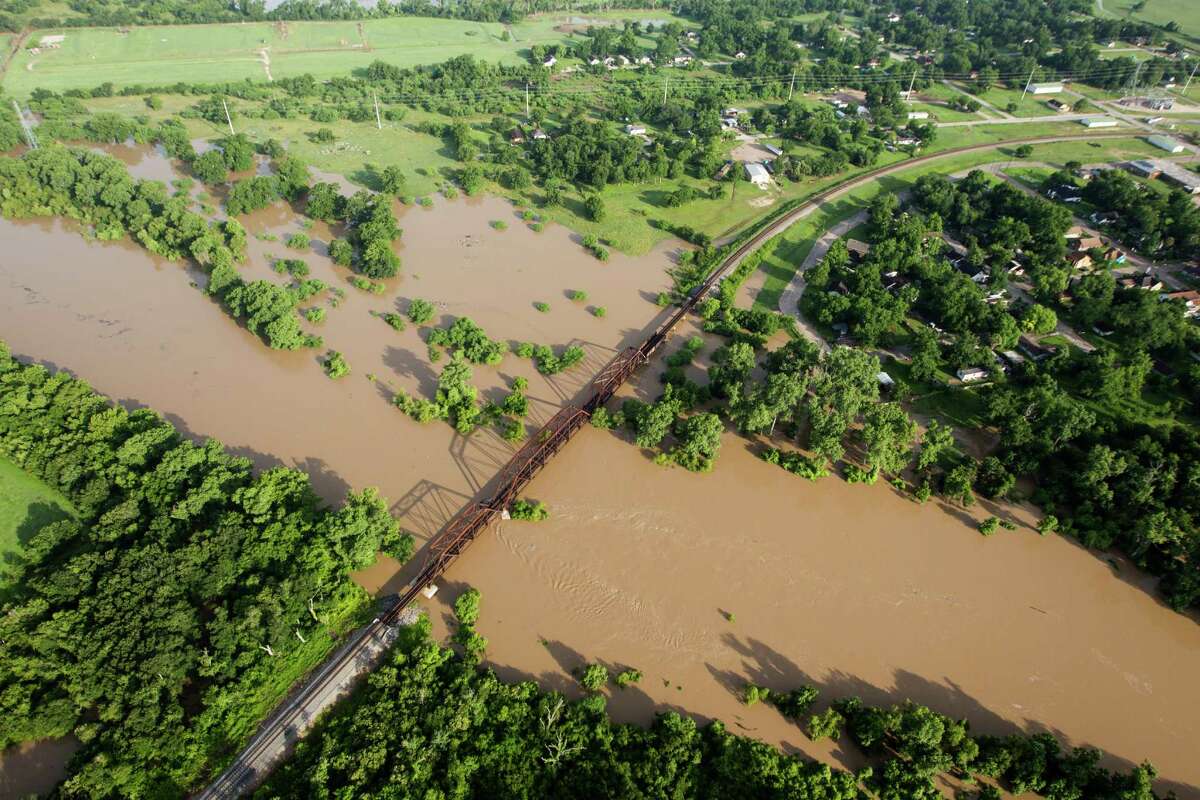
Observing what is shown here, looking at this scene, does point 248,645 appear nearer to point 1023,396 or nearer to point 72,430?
point 72,430

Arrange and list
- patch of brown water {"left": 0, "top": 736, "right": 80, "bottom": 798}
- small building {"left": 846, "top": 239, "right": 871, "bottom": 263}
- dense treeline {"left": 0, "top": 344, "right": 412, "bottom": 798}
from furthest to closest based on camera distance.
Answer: small building {"left": 846, "top": 239, "right": 871, "bottom": 263}, dense treeline {"left": 0, "top": 344, "right": 412, "bottom": 798}, patch of brown water {"left": 0, "top": 736, "right": 80, "bottom": 798}

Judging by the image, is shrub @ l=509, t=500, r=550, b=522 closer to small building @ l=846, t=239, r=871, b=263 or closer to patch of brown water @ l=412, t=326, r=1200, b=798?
patch of brown water @ l=412, t=326, r=1200, b=798

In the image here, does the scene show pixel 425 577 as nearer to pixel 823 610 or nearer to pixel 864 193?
pixel 823 610

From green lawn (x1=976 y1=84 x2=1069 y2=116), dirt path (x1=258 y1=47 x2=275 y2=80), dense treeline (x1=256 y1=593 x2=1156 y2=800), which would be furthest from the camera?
dirt path (x1=258 y1=47 x2=275 y2=80)

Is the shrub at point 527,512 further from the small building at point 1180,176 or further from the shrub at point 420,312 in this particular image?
the small building at point 1180,176

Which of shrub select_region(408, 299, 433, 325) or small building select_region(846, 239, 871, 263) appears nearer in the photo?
shrub select_region(408, 299, 433, 325)

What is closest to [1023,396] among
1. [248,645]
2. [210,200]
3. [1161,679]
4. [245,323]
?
[1161,679]

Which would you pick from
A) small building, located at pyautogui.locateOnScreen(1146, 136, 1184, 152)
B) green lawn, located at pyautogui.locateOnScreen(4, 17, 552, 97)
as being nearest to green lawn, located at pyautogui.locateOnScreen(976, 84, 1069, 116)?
small building, located at pyautogui.locateOnScreen(1146, 136, 1184, 152)
